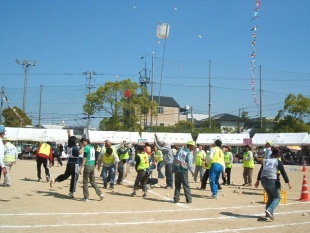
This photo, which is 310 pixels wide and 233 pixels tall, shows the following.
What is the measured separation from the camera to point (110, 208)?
30.3 ft

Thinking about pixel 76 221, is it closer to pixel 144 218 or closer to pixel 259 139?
pixel 144 218

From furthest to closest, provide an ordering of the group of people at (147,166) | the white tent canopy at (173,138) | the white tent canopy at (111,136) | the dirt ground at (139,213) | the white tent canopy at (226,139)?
the white tent canopy at (226,139) < the white tent canopy at (173,138) < the white tent canopy at (111,136) < the group of people at (147,166) < the dirt ground at (139,213)

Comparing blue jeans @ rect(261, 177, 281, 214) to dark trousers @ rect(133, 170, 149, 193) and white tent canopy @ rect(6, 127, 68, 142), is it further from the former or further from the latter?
white tent canopy @ rect(6, 127, 68, 142)

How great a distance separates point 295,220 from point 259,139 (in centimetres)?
3186

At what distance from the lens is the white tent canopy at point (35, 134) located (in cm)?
3656

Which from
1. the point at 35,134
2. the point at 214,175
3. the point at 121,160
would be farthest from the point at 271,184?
the point at 35,134

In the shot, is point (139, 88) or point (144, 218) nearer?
point (144, 218)

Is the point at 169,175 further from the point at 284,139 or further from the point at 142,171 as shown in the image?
the point at 284,139

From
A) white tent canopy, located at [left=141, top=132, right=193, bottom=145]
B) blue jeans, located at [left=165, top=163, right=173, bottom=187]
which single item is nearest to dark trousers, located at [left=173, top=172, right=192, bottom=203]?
blue jeans, located at [left=165, top=163, right=173, bottom=187]

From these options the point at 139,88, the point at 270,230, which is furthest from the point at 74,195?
the point at 139,88

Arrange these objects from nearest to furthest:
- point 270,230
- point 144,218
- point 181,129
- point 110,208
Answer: point 270,230
point 144,218
point 110,208
point 181,129

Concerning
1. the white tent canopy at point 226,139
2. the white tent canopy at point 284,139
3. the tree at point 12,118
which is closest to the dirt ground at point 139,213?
the white tent canopy at point 284,139

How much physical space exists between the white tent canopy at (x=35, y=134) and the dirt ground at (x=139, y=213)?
25.7 m

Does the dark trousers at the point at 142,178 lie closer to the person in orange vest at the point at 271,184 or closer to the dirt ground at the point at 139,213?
the dirt ground at the point at 139,213
